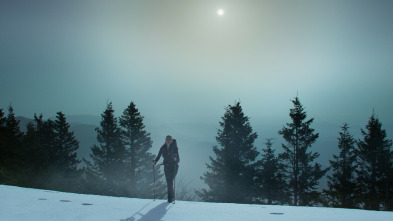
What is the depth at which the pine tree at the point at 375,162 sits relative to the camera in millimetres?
37250

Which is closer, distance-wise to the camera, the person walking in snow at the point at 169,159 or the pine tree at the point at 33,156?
the person walking in snow at the point at 169,159

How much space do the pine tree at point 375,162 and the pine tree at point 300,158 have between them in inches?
289

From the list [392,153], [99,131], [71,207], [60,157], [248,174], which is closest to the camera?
[71,207]

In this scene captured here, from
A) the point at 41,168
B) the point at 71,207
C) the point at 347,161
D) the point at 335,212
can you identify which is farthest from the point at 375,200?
the point at 41,168

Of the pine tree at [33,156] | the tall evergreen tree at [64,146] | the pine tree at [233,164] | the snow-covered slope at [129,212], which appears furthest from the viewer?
the tall evergreen tree at [64,146]

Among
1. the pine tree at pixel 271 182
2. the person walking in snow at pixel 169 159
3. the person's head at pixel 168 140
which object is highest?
the person's head at pixel 168 140

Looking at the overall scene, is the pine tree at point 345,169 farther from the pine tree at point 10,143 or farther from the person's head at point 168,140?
the pine tree at point 10,143

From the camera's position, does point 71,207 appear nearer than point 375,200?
Yes

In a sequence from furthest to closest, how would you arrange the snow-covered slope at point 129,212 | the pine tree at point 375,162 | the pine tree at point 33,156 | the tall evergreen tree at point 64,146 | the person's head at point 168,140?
the tall evergreen tree at point 64,146, the pine tree at point 33,156, the pine tree at point 375,162, the person's head at point 168,140, the snow-covered slope at point 129,212

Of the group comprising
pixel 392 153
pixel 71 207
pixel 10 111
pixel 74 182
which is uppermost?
pixel 10 111

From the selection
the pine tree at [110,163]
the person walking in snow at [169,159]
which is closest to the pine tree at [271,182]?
the pine tree at [110,163]

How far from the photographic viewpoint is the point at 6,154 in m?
40.4

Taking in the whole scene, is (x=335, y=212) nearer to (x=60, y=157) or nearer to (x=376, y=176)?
(x=376, y=176)

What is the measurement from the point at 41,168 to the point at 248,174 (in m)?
29.0
